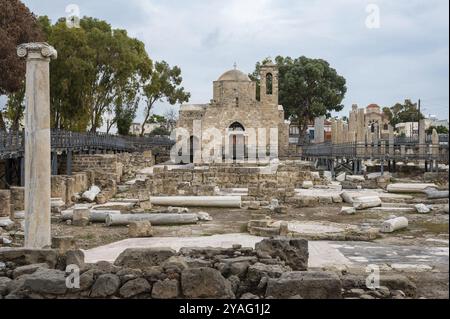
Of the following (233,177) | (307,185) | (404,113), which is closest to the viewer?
(307,185)

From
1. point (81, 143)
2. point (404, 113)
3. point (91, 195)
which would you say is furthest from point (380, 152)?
point (404, 113)

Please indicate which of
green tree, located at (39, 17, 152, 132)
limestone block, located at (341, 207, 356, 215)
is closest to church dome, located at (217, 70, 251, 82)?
green tree, located at (39, 17, 152, 132)

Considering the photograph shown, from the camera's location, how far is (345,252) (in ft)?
36.0

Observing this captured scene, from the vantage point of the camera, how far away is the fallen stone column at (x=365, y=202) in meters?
18.0

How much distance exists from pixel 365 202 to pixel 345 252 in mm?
7513

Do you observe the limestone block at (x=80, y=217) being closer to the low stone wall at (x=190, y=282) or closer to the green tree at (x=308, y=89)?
the low stone wall at (x=190, y=282)

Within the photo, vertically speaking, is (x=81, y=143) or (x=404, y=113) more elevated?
(x=404, y=113)

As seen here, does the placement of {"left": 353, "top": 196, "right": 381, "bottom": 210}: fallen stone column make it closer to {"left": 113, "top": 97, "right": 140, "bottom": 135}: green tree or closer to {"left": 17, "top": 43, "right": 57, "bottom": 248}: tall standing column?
{"left": 17, "top": 43, "right": 57, "bottom": 248}: tall standing column

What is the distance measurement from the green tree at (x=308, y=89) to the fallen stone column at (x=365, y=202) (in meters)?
37.6

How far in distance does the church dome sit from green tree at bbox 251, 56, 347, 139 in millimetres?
13128

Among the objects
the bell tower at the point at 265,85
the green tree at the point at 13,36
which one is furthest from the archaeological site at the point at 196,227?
the bell tower at the point at 265,85

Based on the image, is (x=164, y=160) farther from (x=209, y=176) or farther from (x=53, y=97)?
(x=209, y=176)

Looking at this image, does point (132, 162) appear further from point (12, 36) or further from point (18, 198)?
point (18, 198)
